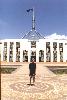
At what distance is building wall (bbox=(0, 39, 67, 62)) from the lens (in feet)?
179

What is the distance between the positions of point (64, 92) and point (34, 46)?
4186 cm

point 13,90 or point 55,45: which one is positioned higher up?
point 55,45

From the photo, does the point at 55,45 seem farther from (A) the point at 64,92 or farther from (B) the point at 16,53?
(A) the point at 64,92

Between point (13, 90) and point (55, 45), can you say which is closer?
point (13, 90)

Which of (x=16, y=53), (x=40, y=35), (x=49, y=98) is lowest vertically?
(x=49, y=98)

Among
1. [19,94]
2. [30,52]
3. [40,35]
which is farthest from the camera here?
[40,35]

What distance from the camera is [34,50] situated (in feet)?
179

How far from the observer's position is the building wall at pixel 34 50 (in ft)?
179

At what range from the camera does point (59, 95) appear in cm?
1263

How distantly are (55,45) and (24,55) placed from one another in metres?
6.90

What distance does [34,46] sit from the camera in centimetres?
5509

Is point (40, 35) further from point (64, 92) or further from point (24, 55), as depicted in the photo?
point (64, 92)

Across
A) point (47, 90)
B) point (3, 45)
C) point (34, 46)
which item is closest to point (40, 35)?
point (34, 46)

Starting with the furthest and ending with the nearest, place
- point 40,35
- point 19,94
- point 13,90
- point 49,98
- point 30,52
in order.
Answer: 1. point 40,35
2. point 30,52
3. point 13,90
4. point 19,94
5. point 49,98
